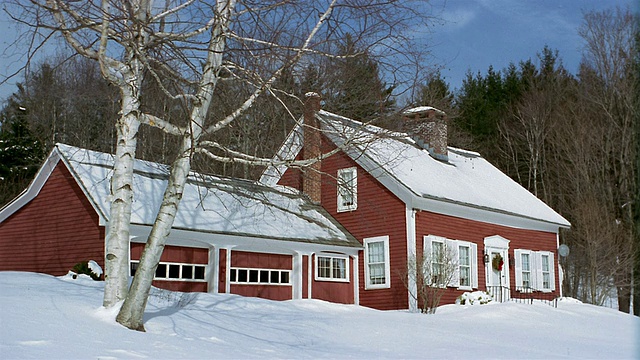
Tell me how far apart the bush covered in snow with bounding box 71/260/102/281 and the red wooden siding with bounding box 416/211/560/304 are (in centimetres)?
860

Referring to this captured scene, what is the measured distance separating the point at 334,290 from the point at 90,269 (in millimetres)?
7305

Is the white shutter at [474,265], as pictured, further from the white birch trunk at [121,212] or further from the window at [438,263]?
the white birch trunk at [121,212]

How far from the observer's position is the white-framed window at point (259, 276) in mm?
17578

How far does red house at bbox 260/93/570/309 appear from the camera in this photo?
19.3 m

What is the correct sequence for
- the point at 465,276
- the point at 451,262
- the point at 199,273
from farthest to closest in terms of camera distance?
the point at 465,276 < the point at 451,262 < the point at 199,273

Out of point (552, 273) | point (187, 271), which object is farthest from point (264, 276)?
point (552, 273)

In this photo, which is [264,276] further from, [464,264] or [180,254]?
[464,264]

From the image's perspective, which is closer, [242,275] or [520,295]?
[242,275]

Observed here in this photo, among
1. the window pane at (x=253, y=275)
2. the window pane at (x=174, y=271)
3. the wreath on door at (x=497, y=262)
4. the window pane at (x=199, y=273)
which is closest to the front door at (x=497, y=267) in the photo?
the wreath on door at (x=497, y=262)

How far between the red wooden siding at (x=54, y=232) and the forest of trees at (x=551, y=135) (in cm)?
420

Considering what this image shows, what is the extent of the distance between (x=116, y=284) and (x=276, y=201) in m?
11.1

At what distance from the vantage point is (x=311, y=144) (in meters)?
18.4

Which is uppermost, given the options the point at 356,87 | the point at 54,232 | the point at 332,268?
the point at 356,87

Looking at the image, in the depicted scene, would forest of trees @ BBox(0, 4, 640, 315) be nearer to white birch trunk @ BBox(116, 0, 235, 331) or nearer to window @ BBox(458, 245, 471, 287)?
window @ BBox(458, 245, 471, 287)
